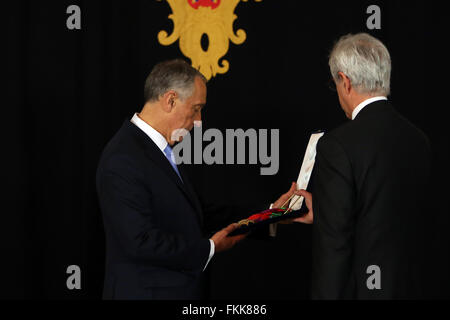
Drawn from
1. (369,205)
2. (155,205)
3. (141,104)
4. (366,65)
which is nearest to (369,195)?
(369,205)

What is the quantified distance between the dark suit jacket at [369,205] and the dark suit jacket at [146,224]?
43 cm

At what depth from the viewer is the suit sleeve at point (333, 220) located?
1511 millimetres

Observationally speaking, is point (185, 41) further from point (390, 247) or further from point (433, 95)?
point (390, 247)

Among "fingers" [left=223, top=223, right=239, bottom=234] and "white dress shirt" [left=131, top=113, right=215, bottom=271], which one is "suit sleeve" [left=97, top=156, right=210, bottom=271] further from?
"fingers" [left=223, top=223, right=239, bottom=234]

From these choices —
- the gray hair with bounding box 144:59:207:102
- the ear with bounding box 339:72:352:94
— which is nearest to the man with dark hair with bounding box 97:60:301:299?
the gray hair with bounding box 144:59:207:102

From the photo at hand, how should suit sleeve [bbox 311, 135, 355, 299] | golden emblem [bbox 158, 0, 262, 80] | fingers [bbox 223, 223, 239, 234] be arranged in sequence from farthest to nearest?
golden emblem [bbox 158, 0, 262, 80], fingers [bbox 223, 223, 239, 234], suit sleeve [bbox 311, 135, 355, 299]

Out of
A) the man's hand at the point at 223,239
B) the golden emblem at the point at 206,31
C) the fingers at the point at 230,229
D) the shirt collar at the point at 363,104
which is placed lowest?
the man's hand at the point at 223,239

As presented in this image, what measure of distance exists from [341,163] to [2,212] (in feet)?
5.89

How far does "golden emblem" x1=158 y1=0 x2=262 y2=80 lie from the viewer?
2709 mm

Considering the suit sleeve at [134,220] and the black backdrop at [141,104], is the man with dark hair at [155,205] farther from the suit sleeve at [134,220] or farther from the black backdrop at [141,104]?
the black backdrop at [141,104]

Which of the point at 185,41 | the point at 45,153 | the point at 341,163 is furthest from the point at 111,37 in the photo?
the point at 341,163

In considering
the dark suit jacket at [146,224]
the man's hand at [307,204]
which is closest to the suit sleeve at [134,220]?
the dark suit jacket at [146,224]

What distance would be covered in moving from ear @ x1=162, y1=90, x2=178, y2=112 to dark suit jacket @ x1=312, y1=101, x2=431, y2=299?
1.74 feet

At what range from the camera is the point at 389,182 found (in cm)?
152
